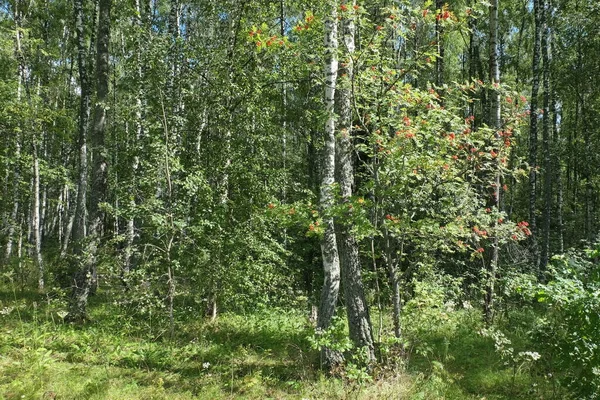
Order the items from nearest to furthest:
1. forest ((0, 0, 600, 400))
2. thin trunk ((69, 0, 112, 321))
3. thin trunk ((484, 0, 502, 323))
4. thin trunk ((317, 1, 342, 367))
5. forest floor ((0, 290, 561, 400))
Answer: forest floor ((0, 290, 561, 400)) → forest ((0, 0, 600, 400)) → thin trunk ((317, 1, 342, 367)) → thin trunk ((69, 0, 112, 321)) → thin trunk ((484, 0, 502, 323))

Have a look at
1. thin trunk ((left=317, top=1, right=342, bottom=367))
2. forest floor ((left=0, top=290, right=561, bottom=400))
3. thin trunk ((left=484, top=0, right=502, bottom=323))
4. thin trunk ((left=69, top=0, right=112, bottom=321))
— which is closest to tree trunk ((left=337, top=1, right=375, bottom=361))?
thin trunk ((left=317, top=1, right=342, bottom=367))

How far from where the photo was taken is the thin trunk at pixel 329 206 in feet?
19.8

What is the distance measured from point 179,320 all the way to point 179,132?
392 centimetres

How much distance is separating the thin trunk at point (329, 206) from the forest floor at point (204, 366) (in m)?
0.61

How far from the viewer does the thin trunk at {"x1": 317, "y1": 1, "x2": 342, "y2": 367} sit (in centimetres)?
604

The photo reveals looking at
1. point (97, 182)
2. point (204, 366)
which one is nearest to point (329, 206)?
point (204, 366)

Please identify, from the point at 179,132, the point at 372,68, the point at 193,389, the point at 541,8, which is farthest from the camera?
the point at 541,8

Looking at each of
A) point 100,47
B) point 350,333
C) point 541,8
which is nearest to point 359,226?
point 350,333

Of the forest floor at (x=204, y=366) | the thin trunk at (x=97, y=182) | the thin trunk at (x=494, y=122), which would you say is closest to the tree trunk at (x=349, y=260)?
the forest floor at (x=204, y=366)

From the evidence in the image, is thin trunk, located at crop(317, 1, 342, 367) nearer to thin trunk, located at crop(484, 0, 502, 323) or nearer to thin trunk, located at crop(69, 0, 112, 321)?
thin trunk, located at crop(484, 0, 502, 323)

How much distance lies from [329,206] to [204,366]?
2.85 meters

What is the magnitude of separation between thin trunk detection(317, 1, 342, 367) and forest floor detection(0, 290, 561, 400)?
2.00 feet

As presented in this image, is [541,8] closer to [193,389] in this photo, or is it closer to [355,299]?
[355,299]

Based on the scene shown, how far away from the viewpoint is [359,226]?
5.33 meters
